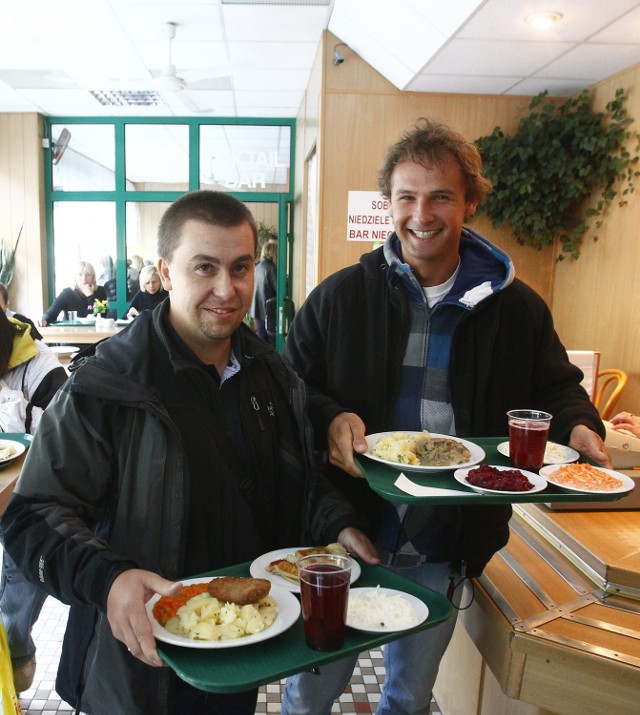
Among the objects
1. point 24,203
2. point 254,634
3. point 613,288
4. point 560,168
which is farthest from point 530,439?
point 24,203

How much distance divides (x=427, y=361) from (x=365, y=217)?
369 centimetres

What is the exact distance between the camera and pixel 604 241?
15.1 feet

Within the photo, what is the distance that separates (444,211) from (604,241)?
3.50 metres

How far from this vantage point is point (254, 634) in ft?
3.44

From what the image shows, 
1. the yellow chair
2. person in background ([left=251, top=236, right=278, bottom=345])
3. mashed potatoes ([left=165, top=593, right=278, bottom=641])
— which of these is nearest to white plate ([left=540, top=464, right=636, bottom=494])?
mashed potatoes ([left=165, top=593, right=278, bottom=641])

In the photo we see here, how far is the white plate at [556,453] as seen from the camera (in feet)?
4.84

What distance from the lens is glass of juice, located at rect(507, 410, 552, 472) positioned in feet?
4.67

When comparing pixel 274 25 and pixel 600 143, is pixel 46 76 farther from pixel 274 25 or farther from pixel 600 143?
pixel 600 143

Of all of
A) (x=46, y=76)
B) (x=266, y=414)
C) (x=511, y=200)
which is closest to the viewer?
(x=266, y=414)

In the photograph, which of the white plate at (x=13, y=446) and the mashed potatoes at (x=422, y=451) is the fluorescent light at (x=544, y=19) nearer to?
the mashed potatoes at (x=422, y=451)

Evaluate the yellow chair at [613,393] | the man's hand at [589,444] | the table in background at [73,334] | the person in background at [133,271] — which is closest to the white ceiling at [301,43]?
the yellow chair at [613,393]

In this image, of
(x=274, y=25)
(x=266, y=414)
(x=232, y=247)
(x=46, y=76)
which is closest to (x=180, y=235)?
(x=232, y=247)

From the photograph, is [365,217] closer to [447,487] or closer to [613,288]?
[613,288]

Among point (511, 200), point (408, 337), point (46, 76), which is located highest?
point (46, 76)
